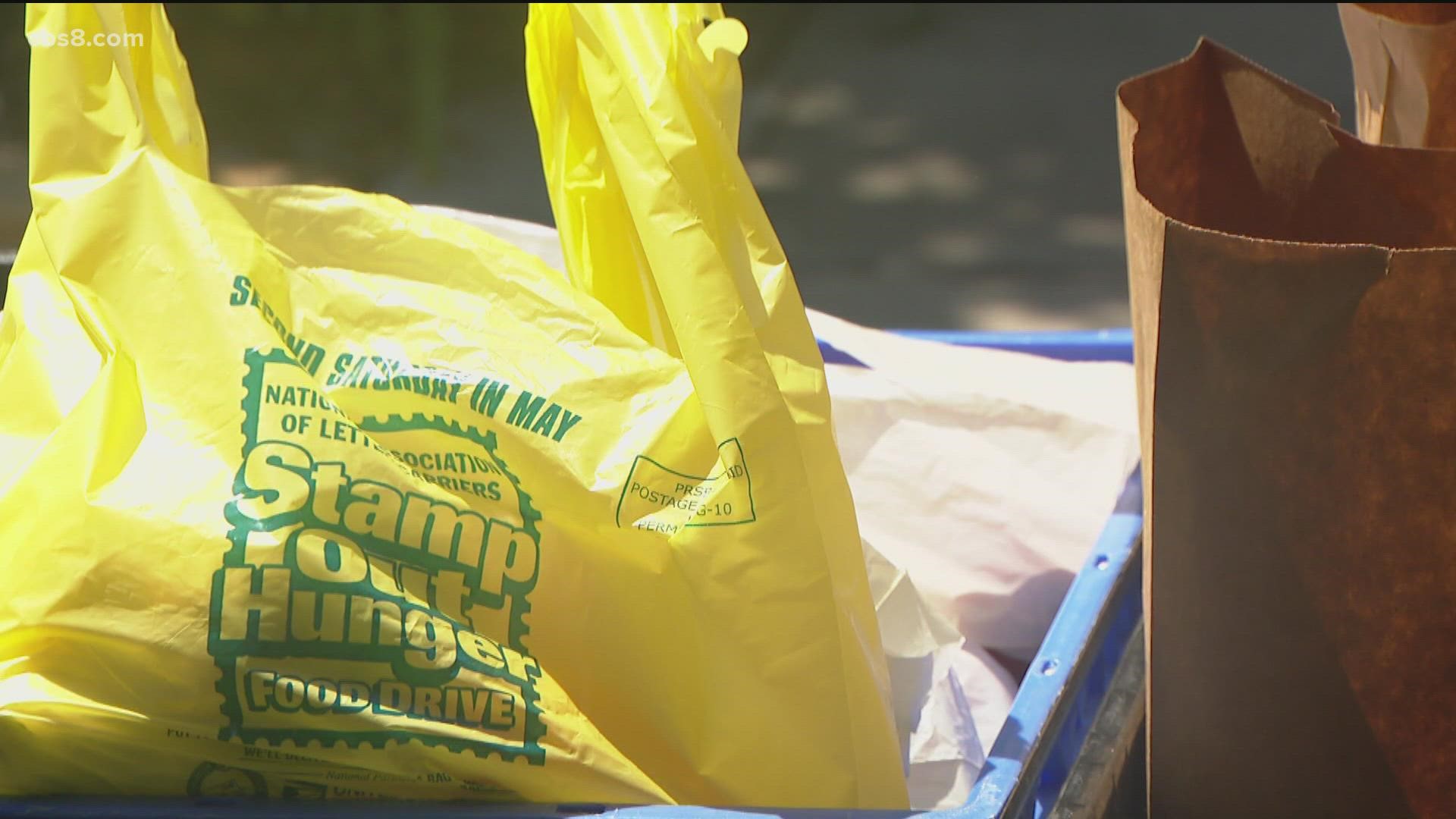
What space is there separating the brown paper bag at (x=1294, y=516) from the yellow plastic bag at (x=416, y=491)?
0.17 m

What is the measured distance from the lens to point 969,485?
114 cm

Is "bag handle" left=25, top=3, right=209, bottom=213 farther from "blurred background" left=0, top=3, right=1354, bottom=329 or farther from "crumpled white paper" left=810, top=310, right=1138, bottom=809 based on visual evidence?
"blurred background" left=0, top=3, right=1354, bottom=329

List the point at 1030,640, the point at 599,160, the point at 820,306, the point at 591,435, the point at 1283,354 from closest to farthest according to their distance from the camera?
the point at 1283,354 → the point at 591,435 → the point at 599,160 → the point at 1030,640 → the point at 820,306

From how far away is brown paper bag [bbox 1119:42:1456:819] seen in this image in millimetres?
712

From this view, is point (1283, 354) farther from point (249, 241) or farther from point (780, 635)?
point (249, 241)

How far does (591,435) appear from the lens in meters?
0.83

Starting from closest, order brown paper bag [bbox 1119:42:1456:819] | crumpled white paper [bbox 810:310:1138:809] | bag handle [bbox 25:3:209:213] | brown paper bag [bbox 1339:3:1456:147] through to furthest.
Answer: brown paper bag [bbox 1119:42:1456:819] < bag handle [bbox 25:3:209:213] < brown paper bag [bbox 1339:3:1456:147] < crumpled white paper [bbox 810:310:1138:809]

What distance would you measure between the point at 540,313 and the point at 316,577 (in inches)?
7.9

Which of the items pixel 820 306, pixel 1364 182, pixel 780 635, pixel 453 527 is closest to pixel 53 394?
pixel 453 527

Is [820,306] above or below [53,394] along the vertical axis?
above

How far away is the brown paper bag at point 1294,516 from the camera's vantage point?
2.34 feet

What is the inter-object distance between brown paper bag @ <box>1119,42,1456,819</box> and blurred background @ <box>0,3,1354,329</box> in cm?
247

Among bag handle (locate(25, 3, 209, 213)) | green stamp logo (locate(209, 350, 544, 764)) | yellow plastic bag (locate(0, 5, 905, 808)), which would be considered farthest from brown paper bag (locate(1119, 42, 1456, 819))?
bag handle (locate(25, 3, 209, 213))

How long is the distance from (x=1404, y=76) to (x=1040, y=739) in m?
0.53
